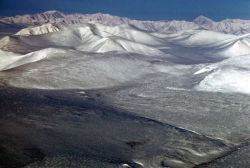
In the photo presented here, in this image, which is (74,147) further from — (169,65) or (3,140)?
(169,65)

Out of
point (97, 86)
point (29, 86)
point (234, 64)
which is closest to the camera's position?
point (29, 86)

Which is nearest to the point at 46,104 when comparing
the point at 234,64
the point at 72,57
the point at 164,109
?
the point at 164,109

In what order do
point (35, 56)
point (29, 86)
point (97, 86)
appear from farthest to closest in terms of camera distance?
point (35, 56) < point (97, 86) < point (29, 86)

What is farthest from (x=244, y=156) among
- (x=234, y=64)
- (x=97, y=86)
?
(x=234, y=64)

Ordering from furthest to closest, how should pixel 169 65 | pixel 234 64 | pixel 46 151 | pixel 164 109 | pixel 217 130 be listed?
pixel 169 65
pixel 234 64
pixel 164 109
pixel 217 130
pixel 46 151

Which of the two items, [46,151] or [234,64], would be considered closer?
[46,151]

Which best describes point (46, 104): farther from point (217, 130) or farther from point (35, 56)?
point (35, 56)

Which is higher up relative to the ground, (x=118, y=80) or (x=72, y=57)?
(x=72, y=57)

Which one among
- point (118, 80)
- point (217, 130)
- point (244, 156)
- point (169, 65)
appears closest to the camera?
point (244, 156)

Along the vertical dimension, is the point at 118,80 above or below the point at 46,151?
above

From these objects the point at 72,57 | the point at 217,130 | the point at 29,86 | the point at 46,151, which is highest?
the point at 72,57
